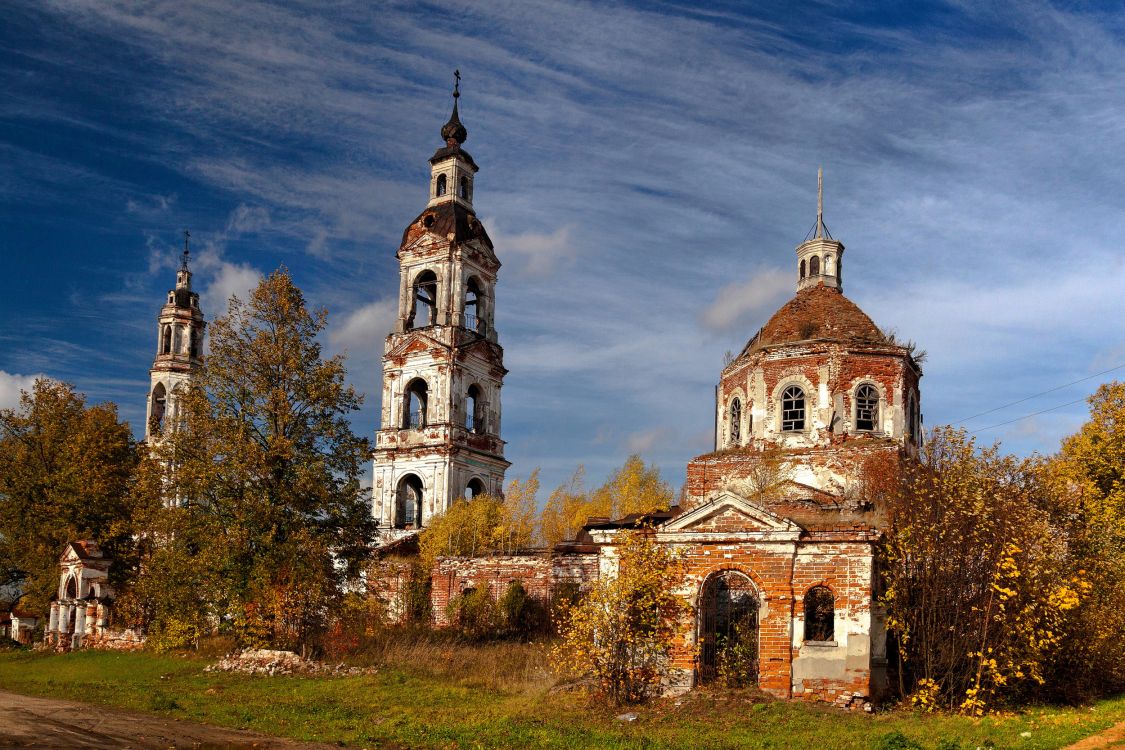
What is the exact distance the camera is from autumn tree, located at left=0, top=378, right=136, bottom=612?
35.0m

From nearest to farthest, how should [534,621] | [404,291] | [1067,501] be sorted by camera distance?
[1067,501] → [534,621] → [404,291]

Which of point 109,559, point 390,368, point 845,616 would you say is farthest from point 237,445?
point 390,368

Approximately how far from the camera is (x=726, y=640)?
18.9 m

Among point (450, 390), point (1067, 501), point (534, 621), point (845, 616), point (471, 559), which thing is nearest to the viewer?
point (845, 616)

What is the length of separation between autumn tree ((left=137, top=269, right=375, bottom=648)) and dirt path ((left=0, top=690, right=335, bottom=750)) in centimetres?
575

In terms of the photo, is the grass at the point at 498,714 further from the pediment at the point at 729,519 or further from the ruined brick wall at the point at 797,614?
the pediment at the point at 729,519

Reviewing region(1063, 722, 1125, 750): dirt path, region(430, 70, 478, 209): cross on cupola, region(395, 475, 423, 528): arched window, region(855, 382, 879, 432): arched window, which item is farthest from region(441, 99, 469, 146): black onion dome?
region(1063, 722, 1125, 750): dirt path

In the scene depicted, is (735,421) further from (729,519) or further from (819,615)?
(819,615)

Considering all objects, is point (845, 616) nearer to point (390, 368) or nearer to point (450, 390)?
point (450, 390)

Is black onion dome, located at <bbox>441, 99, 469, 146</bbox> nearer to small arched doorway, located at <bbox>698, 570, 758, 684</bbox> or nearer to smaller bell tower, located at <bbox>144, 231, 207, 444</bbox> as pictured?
smaller bell tower, located at <bbox>144, 231, 207, 444</bbox>

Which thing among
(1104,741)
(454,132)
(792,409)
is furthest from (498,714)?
(454,132)

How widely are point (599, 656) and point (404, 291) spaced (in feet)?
91.1

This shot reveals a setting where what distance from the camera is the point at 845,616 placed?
18.0 metres

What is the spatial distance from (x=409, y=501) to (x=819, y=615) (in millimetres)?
25890
